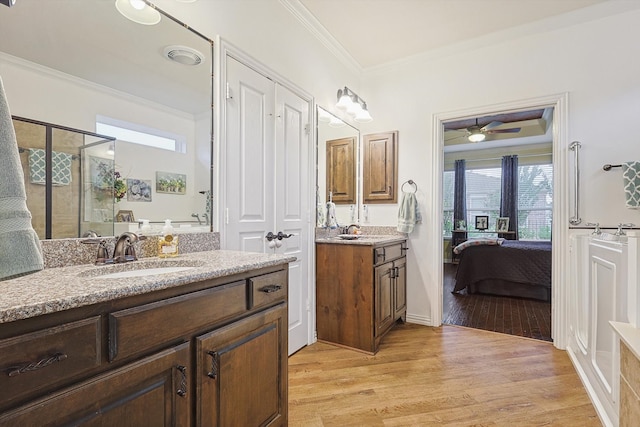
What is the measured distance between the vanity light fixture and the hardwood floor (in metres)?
2.17

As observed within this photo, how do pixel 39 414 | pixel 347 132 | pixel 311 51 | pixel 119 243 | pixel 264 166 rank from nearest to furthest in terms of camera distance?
pixel 39 414 → pixel 119 243 → pixel 264 166 → pixel 311 51 → pixel 347 132

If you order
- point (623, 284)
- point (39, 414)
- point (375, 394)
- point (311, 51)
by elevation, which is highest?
point (311, 51)

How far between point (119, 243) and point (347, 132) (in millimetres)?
2474

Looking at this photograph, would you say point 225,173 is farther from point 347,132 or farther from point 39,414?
point 347,132

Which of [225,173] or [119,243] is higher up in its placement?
[225,173]

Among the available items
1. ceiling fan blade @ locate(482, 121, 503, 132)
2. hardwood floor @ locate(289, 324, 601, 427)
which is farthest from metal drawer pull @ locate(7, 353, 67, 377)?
ceiling fan blade @ locate(482, 121, 503, 132)

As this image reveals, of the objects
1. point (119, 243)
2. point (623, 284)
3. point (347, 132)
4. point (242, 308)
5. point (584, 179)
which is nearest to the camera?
point (242, 308)

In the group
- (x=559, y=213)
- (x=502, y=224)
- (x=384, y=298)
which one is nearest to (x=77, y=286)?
(x=384, y=298)

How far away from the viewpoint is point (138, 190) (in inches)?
59.6

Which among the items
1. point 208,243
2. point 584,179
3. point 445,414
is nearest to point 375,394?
point 445,414

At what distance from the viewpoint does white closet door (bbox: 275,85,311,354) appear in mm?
2367

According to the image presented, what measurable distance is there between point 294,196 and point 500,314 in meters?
2.67

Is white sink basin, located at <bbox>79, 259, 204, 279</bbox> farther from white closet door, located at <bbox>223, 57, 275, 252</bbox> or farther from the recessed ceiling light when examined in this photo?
the recessed ceiling light

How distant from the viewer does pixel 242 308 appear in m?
1.21
